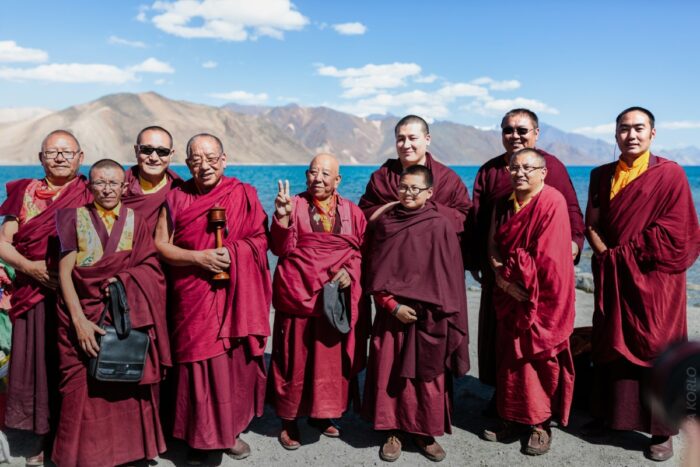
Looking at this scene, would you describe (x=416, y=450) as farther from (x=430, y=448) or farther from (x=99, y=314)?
(x=99, y=314)

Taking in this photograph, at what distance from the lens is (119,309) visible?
138 inches

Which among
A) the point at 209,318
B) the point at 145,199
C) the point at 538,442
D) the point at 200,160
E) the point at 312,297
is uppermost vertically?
the point at 200,160

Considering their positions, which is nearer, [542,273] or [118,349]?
[118,349]

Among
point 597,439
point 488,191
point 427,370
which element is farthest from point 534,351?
point 488,191

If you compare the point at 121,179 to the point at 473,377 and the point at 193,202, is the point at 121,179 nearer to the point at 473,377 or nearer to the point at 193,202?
the point at 193,202

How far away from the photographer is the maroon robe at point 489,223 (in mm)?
4273

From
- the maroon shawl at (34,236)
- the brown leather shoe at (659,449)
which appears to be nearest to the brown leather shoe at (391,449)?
the brown leather shoe at (659,449)

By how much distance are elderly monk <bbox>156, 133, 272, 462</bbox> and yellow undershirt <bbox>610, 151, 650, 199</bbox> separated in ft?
8.40

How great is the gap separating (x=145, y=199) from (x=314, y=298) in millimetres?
1331

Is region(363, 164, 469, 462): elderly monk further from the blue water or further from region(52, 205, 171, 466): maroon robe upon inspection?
the blue water

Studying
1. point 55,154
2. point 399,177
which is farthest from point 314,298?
point 55,154

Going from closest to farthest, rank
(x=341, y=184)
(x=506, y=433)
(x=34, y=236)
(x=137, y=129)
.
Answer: (x=34, y=236)
(x=506, y=433)
(x=341, y=184)
(x=137, y=129)

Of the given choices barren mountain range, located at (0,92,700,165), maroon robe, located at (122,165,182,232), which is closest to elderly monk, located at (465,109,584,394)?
maroon robe, located at (122,165,182,232)

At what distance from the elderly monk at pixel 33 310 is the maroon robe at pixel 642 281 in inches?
142
